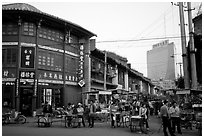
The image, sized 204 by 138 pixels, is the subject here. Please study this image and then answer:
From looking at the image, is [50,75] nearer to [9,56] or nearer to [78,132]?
[9,56]

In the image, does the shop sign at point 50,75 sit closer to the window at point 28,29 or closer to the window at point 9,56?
the window at point 9,56

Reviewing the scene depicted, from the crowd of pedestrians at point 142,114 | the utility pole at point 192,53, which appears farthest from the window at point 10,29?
the utility pole at point 192,53

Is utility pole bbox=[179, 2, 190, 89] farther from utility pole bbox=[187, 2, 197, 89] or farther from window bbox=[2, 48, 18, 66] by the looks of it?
window bbox=[2, 48, 18, 66]

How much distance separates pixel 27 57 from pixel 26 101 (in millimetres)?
4301

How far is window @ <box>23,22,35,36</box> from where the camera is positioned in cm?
2336

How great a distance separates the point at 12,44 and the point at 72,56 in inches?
266

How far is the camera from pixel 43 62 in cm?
2383

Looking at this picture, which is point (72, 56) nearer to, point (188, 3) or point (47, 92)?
point (47, 92)

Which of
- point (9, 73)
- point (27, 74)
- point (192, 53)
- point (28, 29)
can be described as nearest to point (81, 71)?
point (27, 74)

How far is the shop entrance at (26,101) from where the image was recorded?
22.8 m

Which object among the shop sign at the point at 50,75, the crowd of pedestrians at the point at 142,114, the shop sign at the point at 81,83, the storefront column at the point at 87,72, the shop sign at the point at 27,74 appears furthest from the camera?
the storefront column at the point at 87,72

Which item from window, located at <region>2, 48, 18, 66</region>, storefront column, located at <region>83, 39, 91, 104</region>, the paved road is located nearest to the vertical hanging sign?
storefront column, located at <region>83, 39, 91, 104</region>

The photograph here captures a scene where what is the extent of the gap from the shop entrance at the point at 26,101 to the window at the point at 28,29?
5.59m


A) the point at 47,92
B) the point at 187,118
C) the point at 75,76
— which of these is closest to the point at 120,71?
the point at 75,76
